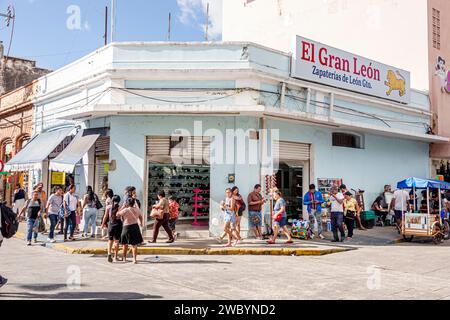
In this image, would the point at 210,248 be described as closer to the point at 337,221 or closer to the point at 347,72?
the point at 337,221

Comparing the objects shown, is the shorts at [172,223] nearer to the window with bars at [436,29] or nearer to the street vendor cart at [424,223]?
the street vendor cart at [424,223]

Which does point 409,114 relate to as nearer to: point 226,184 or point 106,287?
point 226,184

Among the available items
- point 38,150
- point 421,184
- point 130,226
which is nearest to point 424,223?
point 421,184

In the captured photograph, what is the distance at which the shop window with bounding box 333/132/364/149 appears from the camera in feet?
54.1

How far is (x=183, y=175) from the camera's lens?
49.9ft

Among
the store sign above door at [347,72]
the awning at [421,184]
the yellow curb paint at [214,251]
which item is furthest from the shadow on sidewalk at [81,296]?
the awning at [421,184]

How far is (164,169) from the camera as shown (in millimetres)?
14688

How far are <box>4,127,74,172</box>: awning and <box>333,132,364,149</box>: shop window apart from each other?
9987 millimetres

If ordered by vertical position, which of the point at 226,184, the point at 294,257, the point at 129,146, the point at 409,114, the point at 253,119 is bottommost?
the point at 294,257

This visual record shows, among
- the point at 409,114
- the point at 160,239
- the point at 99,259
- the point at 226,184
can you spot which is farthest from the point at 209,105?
the point at 409,114

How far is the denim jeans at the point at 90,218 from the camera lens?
13180 mm

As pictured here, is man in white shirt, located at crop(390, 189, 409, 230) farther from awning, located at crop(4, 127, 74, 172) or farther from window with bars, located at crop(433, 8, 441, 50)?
awning, located at crop(4, 127, 74, 172)

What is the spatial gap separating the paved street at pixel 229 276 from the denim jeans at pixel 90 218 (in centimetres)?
182
